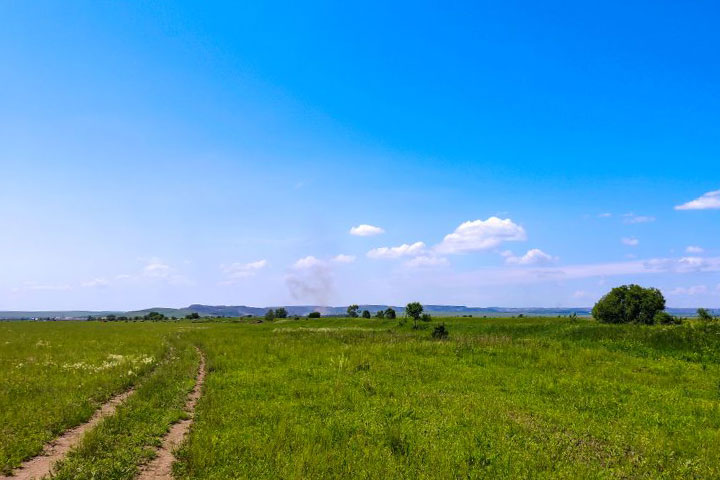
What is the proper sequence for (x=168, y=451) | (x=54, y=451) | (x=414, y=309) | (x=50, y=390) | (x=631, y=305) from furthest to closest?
(x=414, y=309) → (x=631, y=305) → (x=50, y=390) → (x=168, y=451) → (x=54, y=451)

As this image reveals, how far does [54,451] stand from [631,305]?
80.3 m

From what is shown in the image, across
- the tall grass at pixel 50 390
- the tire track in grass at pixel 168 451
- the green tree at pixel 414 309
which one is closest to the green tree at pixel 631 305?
the green tree at pixel 414 309

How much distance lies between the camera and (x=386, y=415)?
47.4 feet

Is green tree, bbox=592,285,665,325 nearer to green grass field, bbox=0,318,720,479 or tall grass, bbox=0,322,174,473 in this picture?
green grass field, bbox=0,318,720,479

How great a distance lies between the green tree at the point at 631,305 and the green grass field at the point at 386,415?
46476 mm

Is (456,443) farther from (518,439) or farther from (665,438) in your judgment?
(665,438)

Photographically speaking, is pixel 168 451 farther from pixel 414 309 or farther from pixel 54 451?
pixel 414 309

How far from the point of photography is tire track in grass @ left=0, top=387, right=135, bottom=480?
9641 mm

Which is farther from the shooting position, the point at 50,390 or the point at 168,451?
the point at 50,390

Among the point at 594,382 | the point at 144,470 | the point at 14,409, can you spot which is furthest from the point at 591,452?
the point at 14,409

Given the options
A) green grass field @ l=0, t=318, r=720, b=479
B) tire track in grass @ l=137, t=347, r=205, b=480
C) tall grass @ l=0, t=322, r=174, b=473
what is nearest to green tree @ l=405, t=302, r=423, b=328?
green grass field @ l=0, t=318, r=720, b=479

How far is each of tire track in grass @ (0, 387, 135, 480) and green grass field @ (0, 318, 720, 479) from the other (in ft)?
0.97

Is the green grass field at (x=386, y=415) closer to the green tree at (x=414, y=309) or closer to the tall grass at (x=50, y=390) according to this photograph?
the tall grass at (x=50, y=390)

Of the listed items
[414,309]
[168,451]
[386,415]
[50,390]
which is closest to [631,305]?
[414,309]
